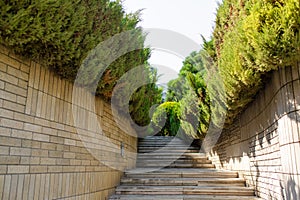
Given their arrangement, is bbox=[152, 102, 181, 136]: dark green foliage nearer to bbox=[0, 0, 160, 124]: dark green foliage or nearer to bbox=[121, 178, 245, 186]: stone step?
bbox=[121, 178, 245, 186]: stone step

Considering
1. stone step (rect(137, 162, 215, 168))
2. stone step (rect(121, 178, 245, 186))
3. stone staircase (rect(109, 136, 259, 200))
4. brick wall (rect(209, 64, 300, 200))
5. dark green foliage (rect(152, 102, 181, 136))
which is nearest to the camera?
brick wall (rect(209, 64, 300, 200))

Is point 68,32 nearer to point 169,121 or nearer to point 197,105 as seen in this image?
point 197,105

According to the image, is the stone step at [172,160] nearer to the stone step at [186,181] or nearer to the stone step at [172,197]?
the stone step at [186,181]

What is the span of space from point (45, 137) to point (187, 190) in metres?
2.71

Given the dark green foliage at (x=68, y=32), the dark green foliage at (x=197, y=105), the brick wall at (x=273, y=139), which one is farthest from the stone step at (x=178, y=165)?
the dark green foliage at (x=68, y=32)

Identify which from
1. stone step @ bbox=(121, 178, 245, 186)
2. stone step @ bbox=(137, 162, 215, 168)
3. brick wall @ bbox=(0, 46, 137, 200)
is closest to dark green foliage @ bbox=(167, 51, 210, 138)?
stone step @ bbox=(137, 162, 215, 168)

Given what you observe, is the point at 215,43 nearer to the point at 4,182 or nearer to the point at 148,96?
the point at 148,96

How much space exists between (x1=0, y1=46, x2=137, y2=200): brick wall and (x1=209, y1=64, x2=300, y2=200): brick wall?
2.24 meters

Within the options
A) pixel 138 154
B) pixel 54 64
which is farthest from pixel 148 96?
pixel 54 64

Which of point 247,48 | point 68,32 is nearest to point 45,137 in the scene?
point 68,32

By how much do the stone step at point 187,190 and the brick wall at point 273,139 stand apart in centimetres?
24

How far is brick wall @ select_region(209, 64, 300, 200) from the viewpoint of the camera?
91.2 inches

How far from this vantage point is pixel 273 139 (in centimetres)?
287

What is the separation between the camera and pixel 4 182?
2.02 m
